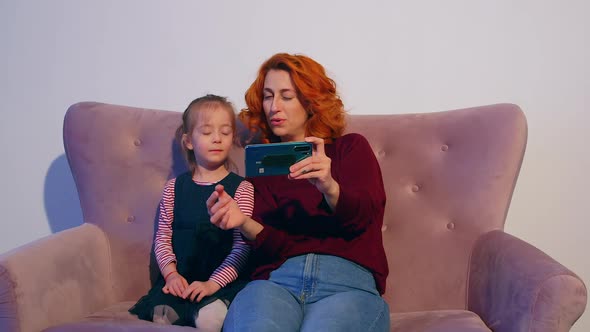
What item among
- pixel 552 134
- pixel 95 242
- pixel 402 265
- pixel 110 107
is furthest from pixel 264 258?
pixel 552 134

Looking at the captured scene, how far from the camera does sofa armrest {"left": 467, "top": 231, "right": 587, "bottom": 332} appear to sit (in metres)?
1.02

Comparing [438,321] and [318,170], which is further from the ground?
[318,170]

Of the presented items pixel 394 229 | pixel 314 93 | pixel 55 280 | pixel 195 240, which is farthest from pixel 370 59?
pixel 55 280

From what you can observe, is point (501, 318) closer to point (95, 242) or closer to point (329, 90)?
point (329, 90)

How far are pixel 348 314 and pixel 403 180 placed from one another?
0.56 metres

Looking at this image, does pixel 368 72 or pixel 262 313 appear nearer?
pixel 262 313

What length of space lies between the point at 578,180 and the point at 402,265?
29.3 inches

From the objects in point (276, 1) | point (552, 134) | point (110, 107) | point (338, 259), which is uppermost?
point (276, 1)

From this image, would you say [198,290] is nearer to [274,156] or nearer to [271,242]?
[271,242]

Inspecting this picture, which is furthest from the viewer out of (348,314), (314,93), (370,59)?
(370,59)

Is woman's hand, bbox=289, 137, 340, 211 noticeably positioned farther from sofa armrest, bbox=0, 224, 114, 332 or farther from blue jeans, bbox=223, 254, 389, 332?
sofa armrest, bbox=0, 224, 114, 332

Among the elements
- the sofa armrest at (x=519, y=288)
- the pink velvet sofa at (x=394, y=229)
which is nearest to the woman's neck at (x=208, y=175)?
the pink velvet sofa at (x=394, y=229)

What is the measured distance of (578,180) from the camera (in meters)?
1.75

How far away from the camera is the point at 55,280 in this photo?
49.3 inches
